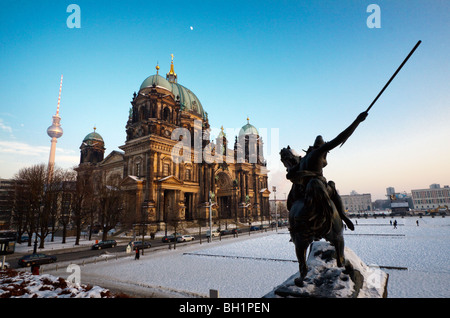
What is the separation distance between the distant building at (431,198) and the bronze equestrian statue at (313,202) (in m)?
214

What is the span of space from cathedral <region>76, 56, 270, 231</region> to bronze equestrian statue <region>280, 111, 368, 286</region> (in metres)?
38.0

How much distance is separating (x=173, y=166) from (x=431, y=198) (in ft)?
648

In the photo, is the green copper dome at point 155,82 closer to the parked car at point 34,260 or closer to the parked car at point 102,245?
the parked car at point 102,245

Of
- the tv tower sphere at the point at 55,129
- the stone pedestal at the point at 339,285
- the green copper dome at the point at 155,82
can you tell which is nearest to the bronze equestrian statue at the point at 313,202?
the stone pedestal at the point at 339,285

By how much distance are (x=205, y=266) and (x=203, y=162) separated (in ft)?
160

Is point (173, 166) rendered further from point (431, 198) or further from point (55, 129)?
point (431, 198)

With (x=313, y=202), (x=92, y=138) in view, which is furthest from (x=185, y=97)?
(x=313, y=202)

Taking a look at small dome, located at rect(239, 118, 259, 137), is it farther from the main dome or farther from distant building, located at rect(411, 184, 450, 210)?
distant building, located at rect(411, 184, 450, 210)

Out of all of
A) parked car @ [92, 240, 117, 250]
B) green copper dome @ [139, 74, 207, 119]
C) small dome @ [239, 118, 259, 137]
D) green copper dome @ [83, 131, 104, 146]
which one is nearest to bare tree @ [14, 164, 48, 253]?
parked car @ [92, 240, 117, 250]

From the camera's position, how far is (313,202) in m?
6.07

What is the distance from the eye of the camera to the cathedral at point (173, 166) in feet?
171
